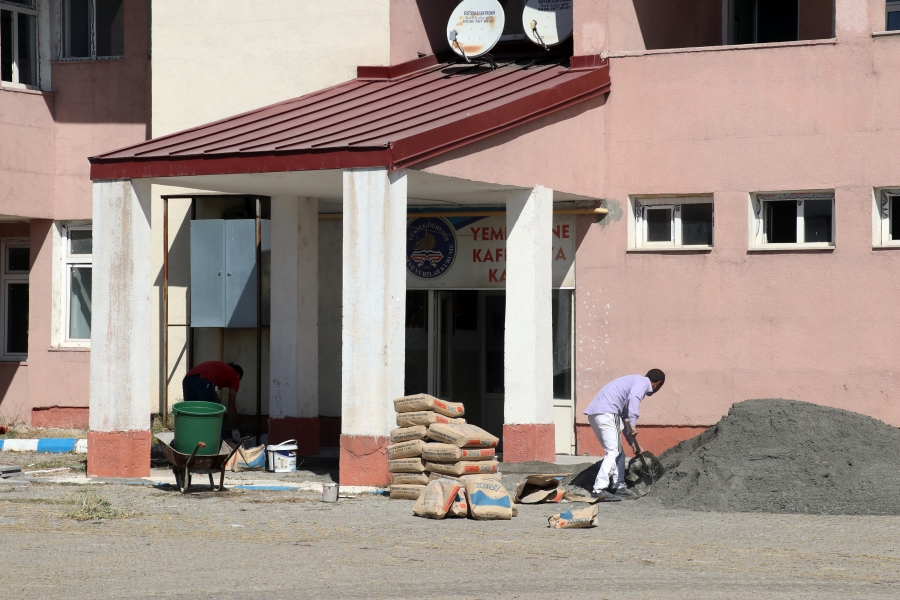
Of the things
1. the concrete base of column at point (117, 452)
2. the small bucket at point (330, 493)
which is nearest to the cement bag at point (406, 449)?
the small bucket at point (330, 493)

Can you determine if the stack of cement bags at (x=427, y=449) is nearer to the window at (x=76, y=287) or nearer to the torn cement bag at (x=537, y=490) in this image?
the torn cement bag at (x=537, y=490)

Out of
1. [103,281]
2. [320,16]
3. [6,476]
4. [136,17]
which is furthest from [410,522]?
[136,17]

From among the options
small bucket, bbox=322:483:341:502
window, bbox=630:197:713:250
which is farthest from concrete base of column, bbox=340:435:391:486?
window, bbox=630:197:713:250

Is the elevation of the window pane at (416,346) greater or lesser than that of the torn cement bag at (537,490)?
greater

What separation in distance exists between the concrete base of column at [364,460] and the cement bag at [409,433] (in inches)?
5.3

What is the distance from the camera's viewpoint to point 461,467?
13453 millimetres

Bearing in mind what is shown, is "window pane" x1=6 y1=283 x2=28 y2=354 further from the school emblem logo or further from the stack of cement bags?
the stack of cement bags

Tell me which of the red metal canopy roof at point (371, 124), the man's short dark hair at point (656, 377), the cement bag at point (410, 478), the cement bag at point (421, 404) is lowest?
the cement bag at point (410, 478)

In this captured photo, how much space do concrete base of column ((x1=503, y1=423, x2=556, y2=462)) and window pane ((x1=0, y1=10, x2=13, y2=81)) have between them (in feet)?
33.5

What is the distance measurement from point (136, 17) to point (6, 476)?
8.26 metres

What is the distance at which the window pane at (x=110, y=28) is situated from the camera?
21000mm

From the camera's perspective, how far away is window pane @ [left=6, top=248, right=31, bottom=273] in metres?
21.7

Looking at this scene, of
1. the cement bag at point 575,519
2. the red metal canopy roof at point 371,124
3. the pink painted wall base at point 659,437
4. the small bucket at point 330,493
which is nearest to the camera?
the cement bag at point 575,519

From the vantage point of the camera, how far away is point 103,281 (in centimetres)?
1511
